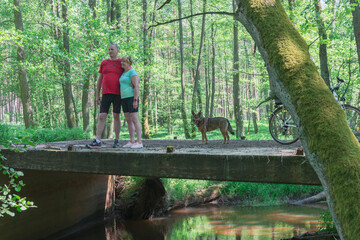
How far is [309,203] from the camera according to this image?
1302cm

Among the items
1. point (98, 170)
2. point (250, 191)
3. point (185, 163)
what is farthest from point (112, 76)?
point (250, 191)

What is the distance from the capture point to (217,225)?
34.0 feet

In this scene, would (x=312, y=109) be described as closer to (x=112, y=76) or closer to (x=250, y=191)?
(x=112, y=76)

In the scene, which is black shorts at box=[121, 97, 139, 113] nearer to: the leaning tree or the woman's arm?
the woman's arm

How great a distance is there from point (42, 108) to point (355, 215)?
84.7 feet

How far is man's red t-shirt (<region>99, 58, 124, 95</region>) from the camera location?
6.74m

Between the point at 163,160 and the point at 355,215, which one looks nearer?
the point at 355,215

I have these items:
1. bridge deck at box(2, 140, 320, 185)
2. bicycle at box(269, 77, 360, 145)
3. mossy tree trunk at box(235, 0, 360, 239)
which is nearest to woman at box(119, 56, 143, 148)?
bridge deck at box(2, 140, 320, 185)

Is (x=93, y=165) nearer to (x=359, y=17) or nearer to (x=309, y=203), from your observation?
(x=359, y=17)

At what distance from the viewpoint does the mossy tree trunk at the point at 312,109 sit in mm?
2391

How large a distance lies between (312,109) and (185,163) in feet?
8.98

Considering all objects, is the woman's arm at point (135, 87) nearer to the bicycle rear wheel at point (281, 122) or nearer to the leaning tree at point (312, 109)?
the bicycle rear wheel at point (281, 122)

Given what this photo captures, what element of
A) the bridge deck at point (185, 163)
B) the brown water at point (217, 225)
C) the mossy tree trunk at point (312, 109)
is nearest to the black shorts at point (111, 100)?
the bridge deck at point (185, 163)

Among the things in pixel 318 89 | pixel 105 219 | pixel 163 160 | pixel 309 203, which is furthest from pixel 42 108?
pixel 318 89
